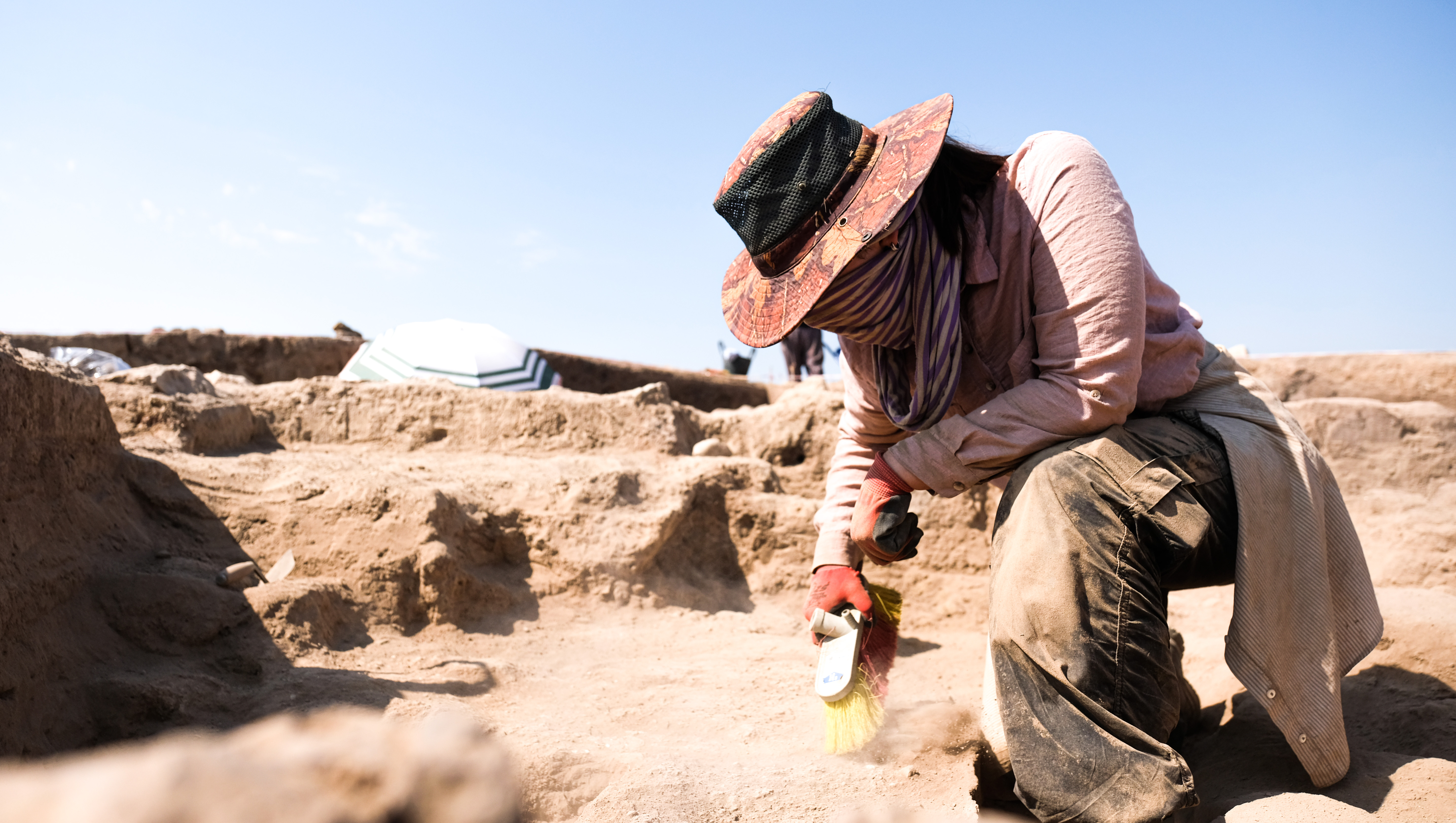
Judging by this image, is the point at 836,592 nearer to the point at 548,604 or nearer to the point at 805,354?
the point at 548,604

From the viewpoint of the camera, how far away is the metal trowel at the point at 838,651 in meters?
1.89

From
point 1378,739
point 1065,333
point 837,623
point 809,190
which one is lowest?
point 1378,739

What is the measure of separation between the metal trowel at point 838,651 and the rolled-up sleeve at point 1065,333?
0.39 m

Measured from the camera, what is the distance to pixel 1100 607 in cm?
158

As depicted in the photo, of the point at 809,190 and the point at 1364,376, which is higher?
the point at 809,190

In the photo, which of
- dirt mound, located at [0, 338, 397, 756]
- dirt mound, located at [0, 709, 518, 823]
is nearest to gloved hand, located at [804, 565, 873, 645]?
dirt mound, located at [0, 338, 397, 756]

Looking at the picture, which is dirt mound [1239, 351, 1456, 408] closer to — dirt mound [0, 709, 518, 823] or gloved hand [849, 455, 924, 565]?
gloved hand [849, 455, 924, 565]

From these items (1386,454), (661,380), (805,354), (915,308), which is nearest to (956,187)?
(915,308)

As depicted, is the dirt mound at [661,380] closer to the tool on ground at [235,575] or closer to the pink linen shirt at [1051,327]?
the tool on ground at [235,575]

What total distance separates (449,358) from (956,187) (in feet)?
22.1

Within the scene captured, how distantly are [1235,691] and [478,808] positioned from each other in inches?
96.9

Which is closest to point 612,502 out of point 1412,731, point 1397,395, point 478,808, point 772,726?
point 772,726

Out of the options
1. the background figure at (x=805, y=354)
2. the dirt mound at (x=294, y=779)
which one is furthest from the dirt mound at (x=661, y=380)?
the dirt mound at (x=294, y=779)

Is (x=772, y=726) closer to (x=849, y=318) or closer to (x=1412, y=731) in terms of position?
(x=849, y=318)
